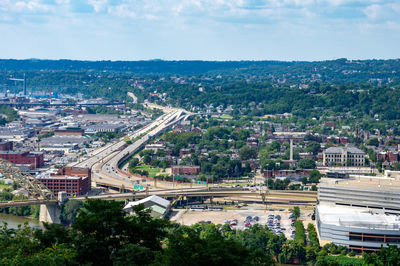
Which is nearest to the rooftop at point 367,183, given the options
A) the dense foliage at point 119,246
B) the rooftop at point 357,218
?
the rooftop at point 357,218

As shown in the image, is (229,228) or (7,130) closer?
(229,228)

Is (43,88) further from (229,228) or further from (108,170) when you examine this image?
(229,228)

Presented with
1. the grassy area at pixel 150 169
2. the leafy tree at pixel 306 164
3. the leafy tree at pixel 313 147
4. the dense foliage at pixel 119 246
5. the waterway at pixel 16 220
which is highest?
the dense foliage at pixel 119 246

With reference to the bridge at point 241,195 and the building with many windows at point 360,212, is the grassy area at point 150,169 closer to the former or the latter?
the bridge at point 241,195

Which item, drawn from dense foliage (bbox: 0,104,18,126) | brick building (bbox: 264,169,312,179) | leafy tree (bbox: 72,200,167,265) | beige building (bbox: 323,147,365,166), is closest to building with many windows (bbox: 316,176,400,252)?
brick building (bbox: 264,169,312,179)

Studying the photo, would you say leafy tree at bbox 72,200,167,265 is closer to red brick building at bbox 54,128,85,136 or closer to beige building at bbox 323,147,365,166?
beige building at bbox 323,147,365,166

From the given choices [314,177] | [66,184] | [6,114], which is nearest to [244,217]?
[66,184]

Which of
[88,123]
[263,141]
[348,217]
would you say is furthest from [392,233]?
[88,123]
